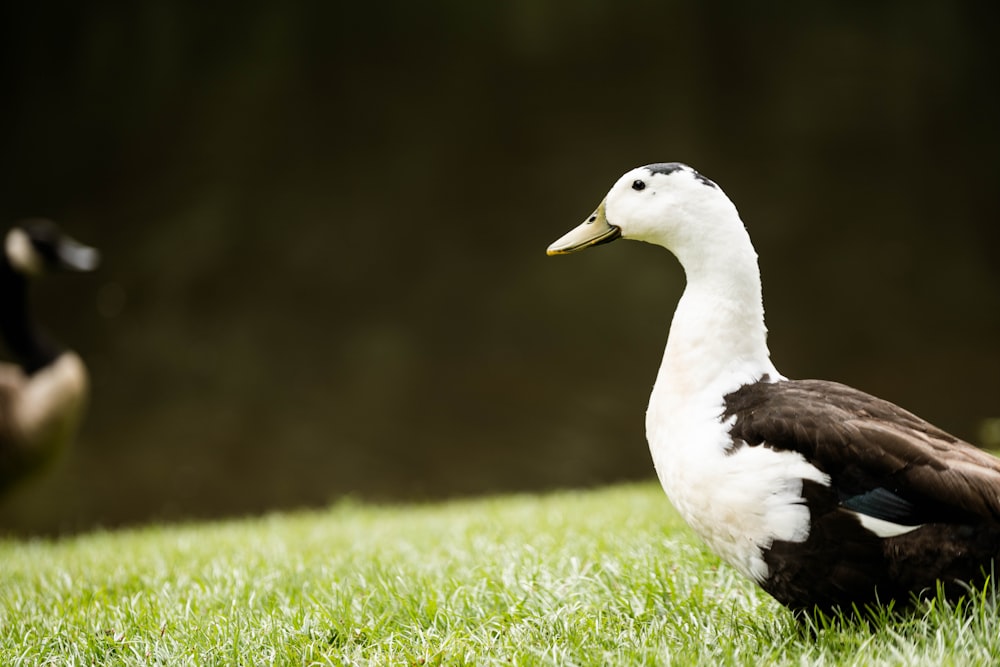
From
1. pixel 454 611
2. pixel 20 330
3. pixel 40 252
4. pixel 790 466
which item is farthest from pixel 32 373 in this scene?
pixel 790 466

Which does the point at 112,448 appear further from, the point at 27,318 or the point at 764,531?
the point at 764,531

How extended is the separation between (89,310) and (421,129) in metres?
3.84

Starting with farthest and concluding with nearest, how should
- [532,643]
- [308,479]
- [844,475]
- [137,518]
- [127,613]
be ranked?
1. [308,479]
2. [137,518]
3. [127,613]
4. [532,643]
5. [844,475]

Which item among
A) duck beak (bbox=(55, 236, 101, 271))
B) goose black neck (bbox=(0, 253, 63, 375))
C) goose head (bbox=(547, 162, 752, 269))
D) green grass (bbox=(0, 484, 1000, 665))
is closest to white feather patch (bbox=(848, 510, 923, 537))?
green grass (bbox=(0, 484, 1000, 665))

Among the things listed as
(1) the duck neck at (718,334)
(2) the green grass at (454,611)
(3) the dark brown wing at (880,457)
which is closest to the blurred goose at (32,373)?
(2) the green grass at (454,611)

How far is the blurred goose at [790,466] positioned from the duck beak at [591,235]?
8.5 inches

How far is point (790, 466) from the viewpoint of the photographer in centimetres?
193

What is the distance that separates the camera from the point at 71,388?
20.8ft

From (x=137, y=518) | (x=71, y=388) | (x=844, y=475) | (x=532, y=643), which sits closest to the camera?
(x=844, y=475)

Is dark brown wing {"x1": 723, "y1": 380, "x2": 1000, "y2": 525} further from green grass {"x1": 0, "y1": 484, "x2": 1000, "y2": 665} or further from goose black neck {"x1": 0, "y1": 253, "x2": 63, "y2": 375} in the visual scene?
goose black neck {"x1": 0, "y1": 253, "x2": 63, "y2": 375}

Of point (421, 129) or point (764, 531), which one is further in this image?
point (421, 129)

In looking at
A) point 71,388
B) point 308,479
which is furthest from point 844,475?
point 308,479

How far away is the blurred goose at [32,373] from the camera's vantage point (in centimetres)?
602

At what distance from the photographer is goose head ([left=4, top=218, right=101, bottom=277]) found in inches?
269
